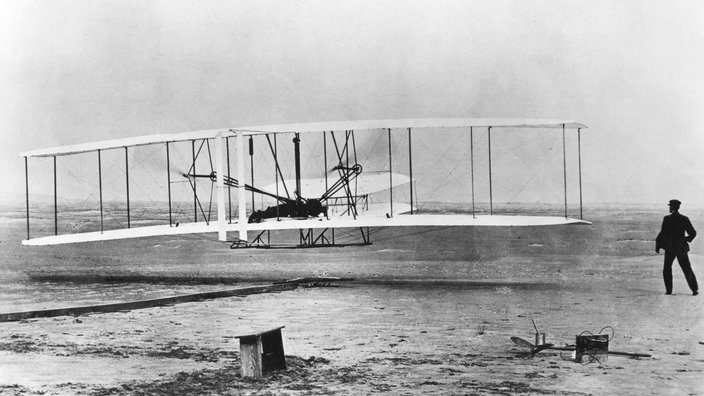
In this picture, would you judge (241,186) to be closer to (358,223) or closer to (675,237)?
(358,223)

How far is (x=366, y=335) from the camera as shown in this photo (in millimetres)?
12180

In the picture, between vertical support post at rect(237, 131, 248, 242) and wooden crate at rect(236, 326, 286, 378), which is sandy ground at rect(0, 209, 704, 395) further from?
vertical support post at rect(237, 131, 248, 242)

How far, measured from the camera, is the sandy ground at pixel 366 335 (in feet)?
29.3

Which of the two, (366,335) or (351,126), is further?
(351,126)

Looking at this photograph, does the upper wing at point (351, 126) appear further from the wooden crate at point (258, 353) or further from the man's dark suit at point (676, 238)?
the wooden crate at point (258, 353)

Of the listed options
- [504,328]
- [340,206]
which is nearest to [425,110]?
[340,206]

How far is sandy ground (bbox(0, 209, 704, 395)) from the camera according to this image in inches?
352

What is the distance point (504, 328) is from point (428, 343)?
72.1 inches

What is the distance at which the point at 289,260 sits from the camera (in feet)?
119

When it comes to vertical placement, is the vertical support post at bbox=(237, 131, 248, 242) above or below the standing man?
above

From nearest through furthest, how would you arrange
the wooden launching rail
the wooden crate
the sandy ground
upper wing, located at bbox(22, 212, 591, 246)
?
1. the sandy ground
2. the wooden crate
3. the wooden launching rail
4. upper wing, located at bbox(22, 212, 591, 246)

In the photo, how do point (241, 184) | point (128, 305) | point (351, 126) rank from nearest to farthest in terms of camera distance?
1. point (128, 305)
2. point (241, 184)
3. point (351, 126)

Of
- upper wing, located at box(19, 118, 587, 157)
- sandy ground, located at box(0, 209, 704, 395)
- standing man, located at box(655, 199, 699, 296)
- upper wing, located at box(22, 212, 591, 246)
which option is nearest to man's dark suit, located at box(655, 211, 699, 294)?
standing man, located at box(655, 199, 699, 296)

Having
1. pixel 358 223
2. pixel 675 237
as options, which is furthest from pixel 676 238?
pixel 358 223
